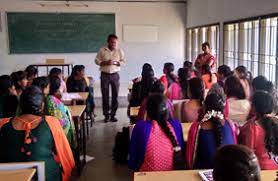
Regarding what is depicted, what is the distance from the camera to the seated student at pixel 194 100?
3.19 metres

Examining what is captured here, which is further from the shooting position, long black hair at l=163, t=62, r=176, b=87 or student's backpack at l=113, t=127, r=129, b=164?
long black hair at l=163, t=62, r=176, b=87

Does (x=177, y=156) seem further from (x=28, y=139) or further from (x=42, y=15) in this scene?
(x=42, y=15)

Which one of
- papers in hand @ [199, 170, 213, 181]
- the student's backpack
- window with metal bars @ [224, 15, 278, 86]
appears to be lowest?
the student's backpack

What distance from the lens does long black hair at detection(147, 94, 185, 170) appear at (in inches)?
93.7

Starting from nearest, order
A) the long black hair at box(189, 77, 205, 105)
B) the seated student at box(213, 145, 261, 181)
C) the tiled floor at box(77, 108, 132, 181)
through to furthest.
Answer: the seated student at box(213, 145, 261, 181), the long black hair at box(189, 77, 205, 105), the tiled floor at box(77, 108, 132, 181)

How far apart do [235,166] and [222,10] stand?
591 cm

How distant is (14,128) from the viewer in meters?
2.36

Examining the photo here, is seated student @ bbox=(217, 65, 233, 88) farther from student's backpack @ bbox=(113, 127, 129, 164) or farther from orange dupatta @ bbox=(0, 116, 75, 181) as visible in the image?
orange dupatta @ bbox=(0, 116, 75, 181)

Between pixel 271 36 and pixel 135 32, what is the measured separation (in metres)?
4.98

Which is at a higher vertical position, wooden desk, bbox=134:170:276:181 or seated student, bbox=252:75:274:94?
seated student, bbox=252:75:274:94

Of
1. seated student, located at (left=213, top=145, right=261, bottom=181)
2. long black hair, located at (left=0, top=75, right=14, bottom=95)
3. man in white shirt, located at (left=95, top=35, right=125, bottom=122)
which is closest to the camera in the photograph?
seated student, located at (left=213, top=145, right=261, bottom=181)

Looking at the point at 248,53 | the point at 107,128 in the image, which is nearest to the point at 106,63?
the point at 107,128

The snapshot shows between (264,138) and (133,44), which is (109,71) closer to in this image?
(133,44)

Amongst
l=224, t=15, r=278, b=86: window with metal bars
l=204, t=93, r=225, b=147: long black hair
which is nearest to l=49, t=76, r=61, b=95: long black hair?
l=204, t=93, r=225, b=147: long black hair
